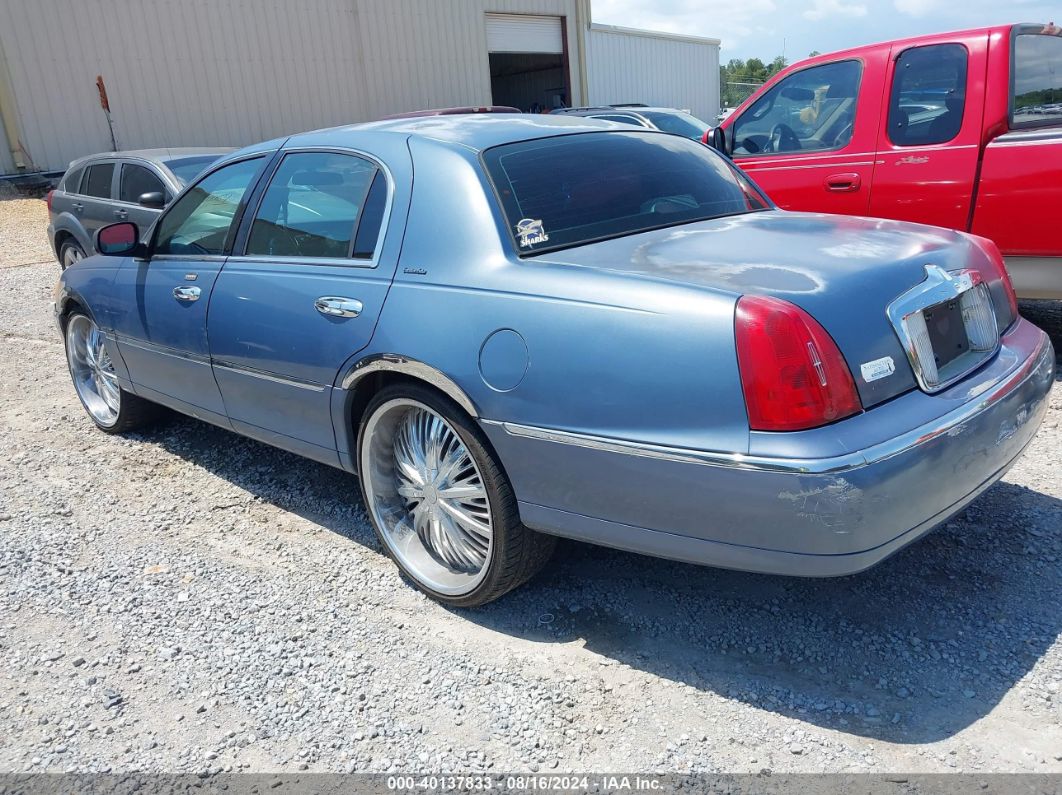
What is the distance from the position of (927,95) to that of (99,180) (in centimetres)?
742

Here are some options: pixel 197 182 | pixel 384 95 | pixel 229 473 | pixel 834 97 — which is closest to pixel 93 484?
pixel 229 473

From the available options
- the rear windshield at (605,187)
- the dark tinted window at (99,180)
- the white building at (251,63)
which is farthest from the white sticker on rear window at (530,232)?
the white building at (251,63)

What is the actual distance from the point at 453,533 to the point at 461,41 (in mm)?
20515

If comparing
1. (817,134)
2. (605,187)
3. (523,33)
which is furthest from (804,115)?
(523,33)

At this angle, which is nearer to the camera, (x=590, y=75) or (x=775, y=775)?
(x=775, y=775)

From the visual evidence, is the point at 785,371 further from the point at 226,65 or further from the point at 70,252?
the point at 226,65

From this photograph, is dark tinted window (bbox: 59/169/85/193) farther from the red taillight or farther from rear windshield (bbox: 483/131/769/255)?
the red taillight

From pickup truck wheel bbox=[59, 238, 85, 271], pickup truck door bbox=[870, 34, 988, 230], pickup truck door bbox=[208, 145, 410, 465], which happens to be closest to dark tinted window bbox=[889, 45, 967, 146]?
pickup truck door bbox=[870, 34, 988, 230]

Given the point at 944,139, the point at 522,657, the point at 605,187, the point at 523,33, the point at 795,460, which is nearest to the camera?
the point at 795,460

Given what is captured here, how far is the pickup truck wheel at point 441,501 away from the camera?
2.84 metres

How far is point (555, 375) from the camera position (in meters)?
2.53

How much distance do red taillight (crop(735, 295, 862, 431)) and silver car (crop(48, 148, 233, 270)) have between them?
21.4 feet

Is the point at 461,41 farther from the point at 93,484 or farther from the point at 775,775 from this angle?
the point at 775,775

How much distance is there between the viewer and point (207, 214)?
4062mm
